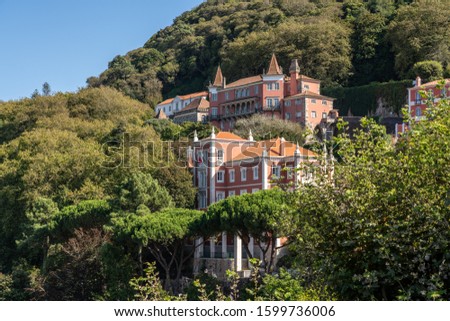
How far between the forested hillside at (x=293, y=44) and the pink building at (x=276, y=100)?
11.0 metres

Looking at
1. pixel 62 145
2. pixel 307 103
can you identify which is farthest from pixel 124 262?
pixel 307 103

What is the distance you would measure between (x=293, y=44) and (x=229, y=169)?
50.1m

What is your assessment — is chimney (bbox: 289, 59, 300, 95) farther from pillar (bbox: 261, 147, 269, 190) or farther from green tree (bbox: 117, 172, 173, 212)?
green tree (bbox: 117, 172, 173, 212)

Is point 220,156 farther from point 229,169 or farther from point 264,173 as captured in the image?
point 264,173

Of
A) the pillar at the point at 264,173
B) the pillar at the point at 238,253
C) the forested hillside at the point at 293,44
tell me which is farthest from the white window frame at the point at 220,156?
the forested hillside at the point at 293,44

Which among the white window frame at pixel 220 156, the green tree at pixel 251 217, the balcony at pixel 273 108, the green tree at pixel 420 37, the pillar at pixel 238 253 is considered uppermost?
the green tree at pixel 420 37

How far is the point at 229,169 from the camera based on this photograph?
57.7 metres

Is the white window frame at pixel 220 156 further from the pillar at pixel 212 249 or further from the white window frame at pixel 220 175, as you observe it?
the pillar at pixel 212 249

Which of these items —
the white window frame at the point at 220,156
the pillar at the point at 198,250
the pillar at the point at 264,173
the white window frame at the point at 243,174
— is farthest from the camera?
the white window frame at the point at 220,156

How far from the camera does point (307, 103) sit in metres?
84.4

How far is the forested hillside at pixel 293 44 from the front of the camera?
315 feet

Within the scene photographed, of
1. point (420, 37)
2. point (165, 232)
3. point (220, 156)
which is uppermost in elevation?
point (420, 37)

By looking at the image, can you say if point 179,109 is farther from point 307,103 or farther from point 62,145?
point 62,145

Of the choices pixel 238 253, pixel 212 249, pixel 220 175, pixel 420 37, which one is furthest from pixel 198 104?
pixel 238 253
